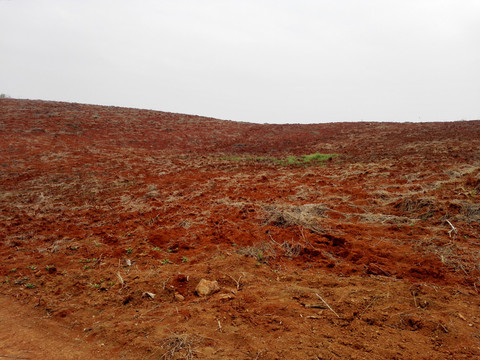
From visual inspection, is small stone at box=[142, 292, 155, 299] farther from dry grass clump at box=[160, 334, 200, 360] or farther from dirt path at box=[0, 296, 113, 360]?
dry grass clump at box=[160, 334, 200, 360]

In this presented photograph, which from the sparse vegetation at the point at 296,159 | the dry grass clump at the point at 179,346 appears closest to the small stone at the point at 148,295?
the dry grass clump at the point at 179,346

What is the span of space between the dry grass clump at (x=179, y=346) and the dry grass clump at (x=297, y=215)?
9.97 ft

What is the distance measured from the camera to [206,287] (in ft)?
11.0

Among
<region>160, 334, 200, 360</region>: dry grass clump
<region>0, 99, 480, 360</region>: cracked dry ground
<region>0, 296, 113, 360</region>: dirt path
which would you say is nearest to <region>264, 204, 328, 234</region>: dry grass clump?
<region>0, 99, 480, 360</region>: cracked dry ground

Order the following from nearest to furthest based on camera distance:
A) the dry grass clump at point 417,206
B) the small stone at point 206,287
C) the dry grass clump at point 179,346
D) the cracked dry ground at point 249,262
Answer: the dry grass clump at point 179,346
the cracked dry ground at point 249,262
the small stone at point 206,287
the dry grass clump at point 417,206

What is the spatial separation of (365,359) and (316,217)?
340 cm

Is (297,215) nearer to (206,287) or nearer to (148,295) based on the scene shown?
(206,287)

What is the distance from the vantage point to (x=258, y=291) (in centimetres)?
323

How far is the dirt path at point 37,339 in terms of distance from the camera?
2.56 meters

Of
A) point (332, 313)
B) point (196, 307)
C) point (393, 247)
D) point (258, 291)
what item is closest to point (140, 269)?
point (196, 307)

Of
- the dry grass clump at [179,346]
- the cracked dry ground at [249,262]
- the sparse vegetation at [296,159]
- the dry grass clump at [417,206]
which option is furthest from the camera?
the sparse vegetation at [296,159]

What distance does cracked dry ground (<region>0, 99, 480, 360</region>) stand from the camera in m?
2.50

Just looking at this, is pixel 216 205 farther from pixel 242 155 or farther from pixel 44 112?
pixel 44 112

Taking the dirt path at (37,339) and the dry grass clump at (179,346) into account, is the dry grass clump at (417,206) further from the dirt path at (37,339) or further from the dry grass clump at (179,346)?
the dirt path at (37,339)
